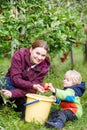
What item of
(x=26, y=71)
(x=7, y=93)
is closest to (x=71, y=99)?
(x=26, y=71)

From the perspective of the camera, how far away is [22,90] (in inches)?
207

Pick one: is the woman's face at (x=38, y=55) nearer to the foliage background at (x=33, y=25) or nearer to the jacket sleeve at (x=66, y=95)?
the jacket sleeve at (x=66, y=95)

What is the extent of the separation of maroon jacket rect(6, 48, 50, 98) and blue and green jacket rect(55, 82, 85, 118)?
391 mm

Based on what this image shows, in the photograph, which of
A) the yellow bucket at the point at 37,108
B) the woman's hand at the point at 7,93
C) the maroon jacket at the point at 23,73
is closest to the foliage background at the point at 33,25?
the maroon jacket at the point at 23,73

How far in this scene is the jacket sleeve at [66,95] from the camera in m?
5.02

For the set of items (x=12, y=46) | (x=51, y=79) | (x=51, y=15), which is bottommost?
(x=51, y=79)

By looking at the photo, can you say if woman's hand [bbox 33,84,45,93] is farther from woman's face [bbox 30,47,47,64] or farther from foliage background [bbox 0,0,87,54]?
foliage background [bbox 0,0,87,54]

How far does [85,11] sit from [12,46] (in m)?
3.20

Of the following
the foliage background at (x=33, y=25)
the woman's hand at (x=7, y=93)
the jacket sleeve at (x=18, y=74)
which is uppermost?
the foliage background at (x=33, y=25)

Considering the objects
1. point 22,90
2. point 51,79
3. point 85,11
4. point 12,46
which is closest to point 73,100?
point 22,90

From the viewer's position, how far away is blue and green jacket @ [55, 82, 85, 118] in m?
5.10

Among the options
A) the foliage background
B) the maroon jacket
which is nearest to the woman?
the maroon jacket

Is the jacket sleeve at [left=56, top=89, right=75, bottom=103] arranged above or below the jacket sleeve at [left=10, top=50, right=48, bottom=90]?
below

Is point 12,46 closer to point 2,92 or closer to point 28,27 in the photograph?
point 28,27
